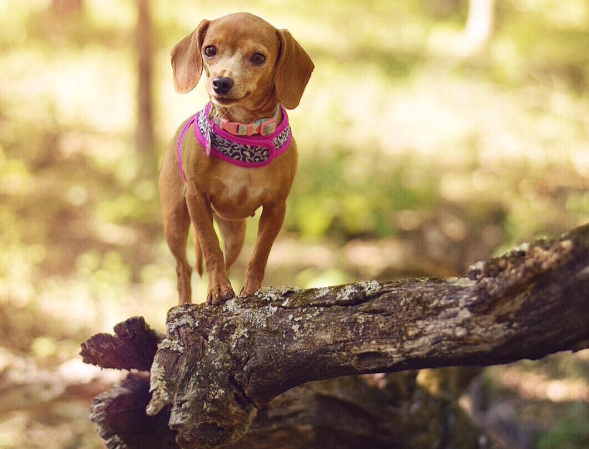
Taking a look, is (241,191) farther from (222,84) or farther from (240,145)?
(222,84)

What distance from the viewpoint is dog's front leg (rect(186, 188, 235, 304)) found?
309 cm

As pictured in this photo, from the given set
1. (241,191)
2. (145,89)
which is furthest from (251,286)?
(145,89)

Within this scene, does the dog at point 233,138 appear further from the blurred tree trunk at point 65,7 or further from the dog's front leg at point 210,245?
the blurred tree trunk at point 65,7

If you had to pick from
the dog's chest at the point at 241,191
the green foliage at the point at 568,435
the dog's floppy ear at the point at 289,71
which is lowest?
the green foliage at the point at 568,435

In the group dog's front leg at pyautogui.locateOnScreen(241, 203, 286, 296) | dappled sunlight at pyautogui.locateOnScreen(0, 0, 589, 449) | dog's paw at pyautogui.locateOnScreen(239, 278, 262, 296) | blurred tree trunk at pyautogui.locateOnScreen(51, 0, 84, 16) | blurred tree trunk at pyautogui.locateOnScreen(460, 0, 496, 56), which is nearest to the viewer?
dog's front leg at pyautogui.locateOnScreen(241, 203, 286, 296)

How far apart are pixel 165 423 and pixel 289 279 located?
5114mm

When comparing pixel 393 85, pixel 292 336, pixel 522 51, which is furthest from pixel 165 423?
pixel 522 51

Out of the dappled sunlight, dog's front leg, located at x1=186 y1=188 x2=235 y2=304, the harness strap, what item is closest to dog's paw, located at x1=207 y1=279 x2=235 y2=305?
dog's front leg, located at x1=186 y1=188 x2=235 y2=304

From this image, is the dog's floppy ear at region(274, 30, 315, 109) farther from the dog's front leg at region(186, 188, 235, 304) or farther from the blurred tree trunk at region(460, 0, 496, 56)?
the blurred tree trunk at region(460, 0, 496, 56)

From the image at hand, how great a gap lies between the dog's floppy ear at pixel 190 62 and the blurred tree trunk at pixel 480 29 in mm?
11501

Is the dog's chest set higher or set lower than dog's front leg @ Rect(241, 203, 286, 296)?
higher

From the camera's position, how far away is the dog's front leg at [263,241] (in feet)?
10.5

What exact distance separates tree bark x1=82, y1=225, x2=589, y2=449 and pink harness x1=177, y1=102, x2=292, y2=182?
2.10 ft

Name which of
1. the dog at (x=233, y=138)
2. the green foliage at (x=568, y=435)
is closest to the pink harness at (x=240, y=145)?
the dog at (x=233, y=138)
